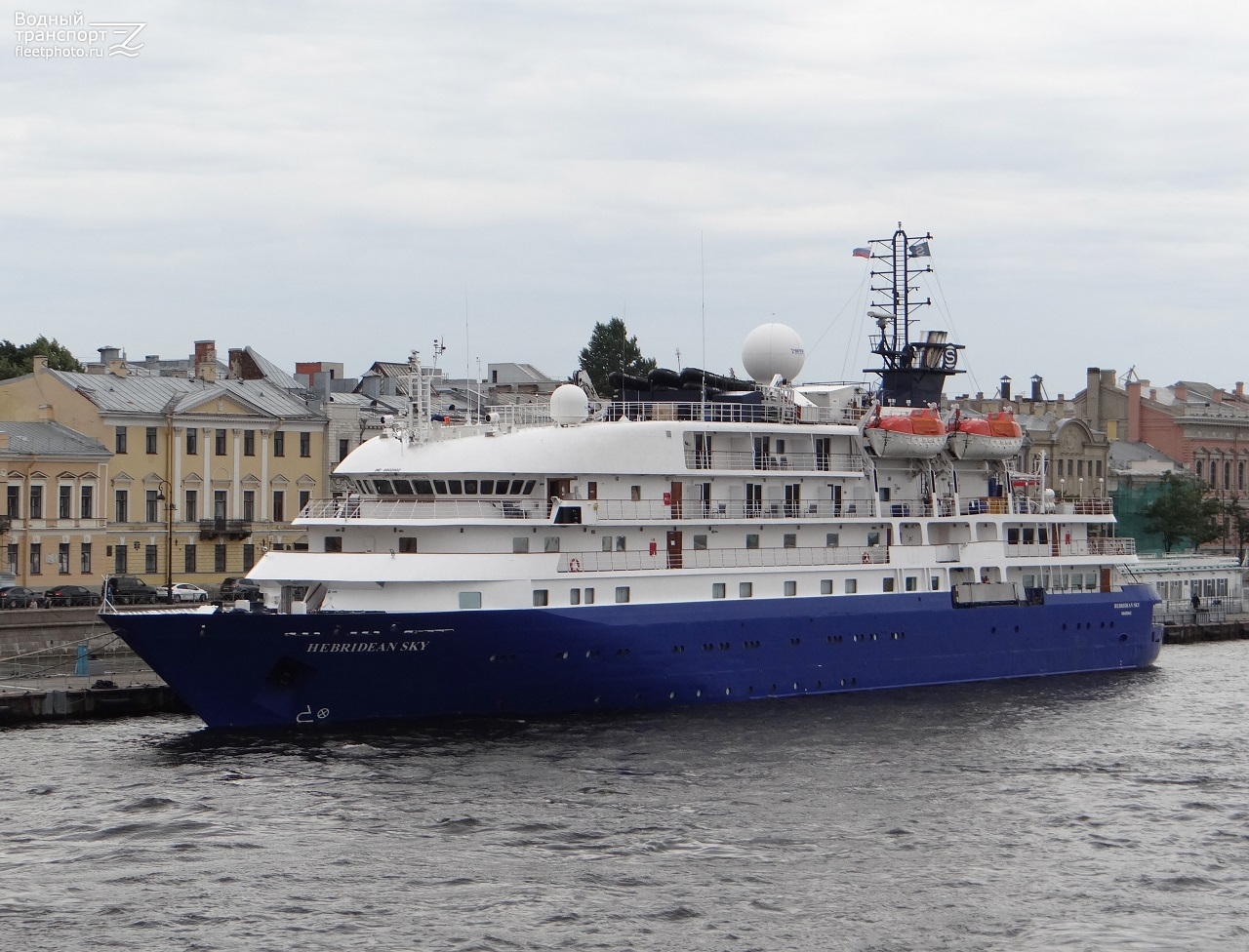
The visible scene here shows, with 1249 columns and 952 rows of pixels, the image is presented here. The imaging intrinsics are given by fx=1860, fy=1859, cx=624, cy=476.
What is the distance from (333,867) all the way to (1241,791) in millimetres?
18413

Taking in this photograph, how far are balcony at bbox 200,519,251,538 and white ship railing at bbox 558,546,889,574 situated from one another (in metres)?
31.6

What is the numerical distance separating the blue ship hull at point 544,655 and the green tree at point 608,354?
4764 centimetres

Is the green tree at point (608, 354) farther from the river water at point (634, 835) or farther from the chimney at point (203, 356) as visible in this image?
the river water at point (634, 835)

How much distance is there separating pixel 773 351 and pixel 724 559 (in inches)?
302

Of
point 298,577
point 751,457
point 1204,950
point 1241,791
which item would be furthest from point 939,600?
point 1204,950

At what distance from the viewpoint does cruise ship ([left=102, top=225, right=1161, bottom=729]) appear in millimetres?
41250

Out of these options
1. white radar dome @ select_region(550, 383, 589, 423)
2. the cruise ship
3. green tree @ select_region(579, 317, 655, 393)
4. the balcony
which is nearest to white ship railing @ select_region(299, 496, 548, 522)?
the cruise ship

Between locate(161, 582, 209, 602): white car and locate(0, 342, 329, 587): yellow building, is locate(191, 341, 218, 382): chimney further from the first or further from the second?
locate(161, 582, 209, 602): white car

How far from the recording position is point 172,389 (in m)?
75.4

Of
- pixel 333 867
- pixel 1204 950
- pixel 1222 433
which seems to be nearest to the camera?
pixel 1204 950

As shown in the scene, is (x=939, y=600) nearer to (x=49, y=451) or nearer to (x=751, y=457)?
(x=751, y=457)

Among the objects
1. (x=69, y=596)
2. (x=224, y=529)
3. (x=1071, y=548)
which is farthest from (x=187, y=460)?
(x=1071, y=548)

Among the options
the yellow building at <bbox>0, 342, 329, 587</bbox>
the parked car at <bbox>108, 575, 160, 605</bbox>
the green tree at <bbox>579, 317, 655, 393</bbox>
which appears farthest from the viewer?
the green tree at <bbox>579, 317, 655, 393</bbox>

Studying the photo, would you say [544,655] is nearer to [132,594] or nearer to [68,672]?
[68,672]
